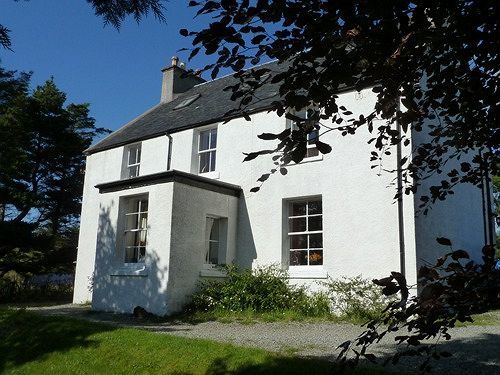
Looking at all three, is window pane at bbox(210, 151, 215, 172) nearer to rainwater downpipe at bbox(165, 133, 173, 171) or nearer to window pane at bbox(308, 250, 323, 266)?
rainwater downpipe at bbox(165, 133, 173, 171)

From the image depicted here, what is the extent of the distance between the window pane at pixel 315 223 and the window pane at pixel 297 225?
0.22 meters

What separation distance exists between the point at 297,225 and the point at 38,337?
7091 mm

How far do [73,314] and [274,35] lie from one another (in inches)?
461

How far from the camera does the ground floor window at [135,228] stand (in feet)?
44.0

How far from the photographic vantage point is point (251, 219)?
13.4 meters

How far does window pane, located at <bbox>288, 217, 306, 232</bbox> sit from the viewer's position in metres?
12.9

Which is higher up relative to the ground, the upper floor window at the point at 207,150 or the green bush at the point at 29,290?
the upper floor window at the point at 207,150

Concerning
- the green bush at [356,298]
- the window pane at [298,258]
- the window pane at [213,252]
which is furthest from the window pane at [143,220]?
the green bush at [356,298]

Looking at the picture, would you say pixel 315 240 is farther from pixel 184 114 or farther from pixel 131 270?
pixel 184 114

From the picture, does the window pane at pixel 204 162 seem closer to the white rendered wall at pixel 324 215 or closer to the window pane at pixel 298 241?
the white rendered wall at pixel 324 215

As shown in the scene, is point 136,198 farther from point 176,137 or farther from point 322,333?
point 322,333

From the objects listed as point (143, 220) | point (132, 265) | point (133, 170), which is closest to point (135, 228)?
point (143, 220)

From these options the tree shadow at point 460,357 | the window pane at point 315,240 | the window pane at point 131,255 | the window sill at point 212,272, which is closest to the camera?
the tree shadow at point 460,357

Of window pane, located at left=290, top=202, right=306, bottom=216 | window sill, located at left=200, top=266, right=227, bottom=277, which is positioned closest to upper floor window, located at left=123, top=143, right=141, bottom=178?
window sill, located at left=200, top=266, right=227, bottom=277
